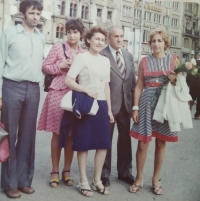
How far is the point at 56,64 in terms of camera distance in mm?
2861

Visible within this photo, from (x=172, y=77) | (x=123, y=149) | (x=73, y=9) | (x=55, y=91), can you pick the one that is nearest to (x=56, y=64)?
(x=55, y=91)

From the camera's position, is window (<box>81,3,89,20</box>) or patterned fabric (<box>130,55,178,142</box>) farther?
window (<box>81,3,89,20</box>)

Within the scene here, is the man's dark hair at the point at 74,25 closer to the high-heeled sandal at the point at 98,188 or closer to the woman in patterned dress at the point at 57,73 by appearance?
the woman in patterned dress at the point at 57,73

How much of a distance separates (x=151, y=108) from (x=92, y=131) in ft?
1.66

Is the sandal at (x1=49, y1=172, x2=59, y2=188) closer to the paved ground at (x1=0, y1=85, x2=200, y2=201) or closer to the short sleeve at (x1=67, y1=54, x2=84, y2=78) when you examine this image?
the paved ground at (x1=0, y1=85, x2=200, y2=201)

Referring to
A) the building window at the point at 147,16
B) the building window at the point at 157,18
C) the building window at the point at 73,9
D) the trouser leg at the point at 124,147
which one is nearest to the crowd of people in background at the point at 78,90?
the trouser leg at the point at 124,147

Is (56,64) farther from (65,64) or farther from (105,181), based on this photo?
(105,181)

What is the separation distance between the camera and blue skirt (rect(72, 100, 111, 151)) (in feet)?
9.03

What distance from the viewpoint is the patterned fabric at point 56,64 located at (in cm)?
287

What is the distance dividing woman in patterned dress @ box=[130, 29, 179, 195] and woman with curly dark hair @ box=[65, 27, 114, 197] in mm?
268

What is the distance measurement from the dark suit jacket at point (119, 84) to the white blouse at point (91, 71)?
224 mm

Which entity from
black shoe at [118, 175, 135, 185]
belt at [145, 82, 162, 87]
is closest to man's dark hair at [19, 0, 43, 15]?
belt at [145, 82, 162, 87]

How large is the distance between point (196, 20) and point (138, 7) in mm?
784

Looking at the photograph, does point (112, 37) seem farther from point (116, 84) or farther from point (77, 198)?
point (77, 198)
